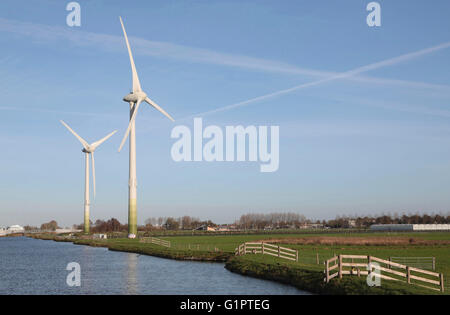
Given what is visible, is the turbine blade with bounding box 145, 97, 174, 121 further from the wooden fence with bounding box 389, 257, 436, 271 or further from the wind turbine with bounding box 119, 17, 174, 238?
the wooden fence with bounding box 389, 257, 436, 271

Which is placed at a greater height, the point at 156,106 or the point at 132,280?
the point at 156,106

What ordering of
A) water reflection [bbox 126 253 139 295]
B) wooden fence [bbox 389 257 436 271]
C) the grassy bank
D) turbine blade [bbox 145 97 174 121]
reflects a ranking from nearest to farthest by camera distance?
the grassy bank
water reflection [bbox 126 253 139 295]
wooden fence [bbox 389 257 436 271]
turbine blade [bbox 145 97 174 121]

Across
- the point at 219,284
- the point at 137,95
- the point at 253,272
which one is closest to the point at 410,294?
the point at 219,284

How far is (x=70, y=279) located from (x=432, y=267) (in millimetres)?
33295

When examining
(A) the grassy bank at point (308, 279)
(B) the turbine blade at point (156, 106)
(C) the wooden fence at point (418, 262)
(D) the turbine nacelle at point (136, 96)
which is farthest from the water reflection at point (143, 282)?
(D) the turbine nacelle at point (136, 96)

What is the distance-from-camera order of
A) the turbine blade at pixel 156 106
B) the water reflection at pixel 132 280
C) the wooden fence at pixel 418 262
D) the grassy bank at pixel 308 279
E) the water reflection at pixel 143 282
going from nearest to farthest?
the grassy bank at pixel 308 279
the water reflection at pixel 143 282
the water reflection at pixel 132 280
the wooden fence at pixel 418 262
the turbine blade at pixel 156 106

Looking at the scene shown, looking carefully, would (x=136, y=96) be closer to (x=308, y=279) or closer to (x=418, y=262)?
(x=418, y=262)

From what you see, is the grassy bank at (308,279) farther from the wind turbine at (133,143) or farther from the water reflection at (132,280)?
the wind turbine at (133,143)

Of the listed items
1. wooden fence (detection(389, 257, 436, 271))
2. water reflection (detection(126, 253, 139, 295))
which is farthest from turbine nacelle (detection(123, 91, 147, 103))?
wooden fence (detection(389, 257, 436, 271))

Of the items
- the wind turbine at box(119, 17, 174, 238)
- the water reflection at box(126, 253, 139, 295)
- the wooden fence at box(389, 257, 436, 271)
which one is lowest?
the water reflection at box(126, 253, 139, 295)

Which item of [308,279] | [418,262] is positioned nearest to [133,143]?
[418,262]

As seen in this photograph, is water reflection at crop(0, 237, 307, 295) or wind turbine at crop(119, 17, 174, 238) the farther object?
wind turbine at crop(119, 17, 174, 238)
